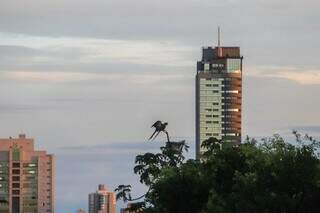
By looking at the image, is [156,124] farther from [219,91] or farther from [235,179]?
[219,91]

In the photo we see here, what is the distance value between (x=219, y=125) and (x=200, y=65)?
62.3ft

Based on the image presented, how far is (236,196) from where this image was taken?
231 feet

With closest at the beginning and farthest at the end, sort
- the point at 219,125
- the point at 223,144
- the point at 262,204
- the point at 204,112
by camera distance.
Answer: the point at 262,204, the point at 223,144, the point at 219,125, the point at 204,112

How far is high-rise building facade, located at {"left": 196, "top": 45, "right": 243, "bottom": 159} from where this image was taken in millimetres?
176712

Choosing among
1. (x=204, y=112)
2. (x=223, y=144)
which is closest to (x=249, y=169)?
(x=223, y=144)

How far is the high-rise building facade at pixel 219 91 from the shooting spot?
176712 millimetres

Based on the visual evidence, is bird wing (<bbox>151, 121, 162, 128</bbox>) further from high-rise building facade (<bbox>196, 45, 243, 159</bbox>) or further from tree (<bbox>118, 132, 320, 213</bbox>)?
high-rise building facade (<bbox>196, 45, 243, 159</bbox>)

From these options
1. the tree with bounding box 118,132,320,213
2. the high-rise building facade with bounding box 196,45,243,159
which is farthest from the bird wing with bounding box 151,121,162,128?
the high-rise building facade with bounding box 196,45,243,159

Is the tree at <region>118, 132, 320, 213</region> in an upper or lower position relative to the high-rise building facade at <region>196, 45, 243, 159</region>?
lower

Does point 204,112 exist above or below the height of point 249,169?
above

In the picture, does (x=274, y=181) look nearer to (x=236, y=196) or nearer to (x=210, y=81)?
(x=236, y=196)

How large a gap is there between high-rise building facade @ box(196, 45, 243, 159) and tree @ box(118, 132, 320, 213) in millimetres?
92498

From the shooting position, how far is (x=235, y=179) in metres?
71.9

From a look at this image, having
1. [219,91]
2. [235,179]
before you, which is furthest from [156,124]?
[219,91]
